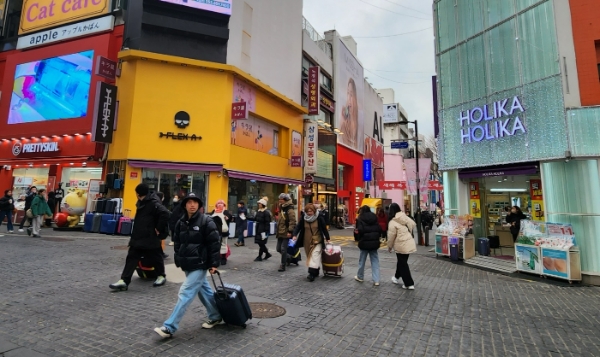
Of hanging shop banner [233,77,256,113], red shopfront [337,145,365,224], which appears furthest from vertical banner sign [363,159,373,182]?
hanging shop banner [233,77,256,113]

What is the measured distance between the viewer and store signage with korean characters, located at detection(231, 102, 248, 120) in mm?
17375

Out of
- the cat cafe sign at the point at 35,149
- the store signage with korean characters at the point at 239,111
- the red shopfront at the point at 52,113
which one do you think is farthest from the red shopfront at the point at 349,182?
the cat cafe sign at the point at 35,149

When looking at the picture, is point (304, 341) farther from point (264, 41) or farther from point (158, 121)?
point (264, 41)

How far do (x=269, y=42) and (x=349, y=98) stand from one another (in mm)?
14238

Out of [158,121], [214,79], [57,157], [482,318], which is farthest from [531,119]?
[57,157]

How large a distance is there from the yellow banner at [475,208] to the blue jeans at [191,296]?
11300 millimetres

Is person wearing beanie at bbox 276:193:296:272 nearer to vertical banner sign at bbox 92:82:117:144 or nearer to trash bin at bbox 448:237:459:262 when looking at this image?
trash bin at bbox 448:237:459:262

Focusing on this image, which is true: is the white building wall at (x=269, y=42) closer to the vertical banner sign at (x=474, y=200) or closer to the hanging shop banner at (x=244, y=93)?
the hanging shop banner at (x=244, y=93)

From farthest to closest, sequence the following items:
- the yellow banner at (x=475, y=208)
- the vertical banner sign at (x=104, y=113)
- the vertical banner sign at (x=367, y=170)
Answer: the vertical banner sign at (x=367, y=170) → the vertical banner sign at (x=104, y=113) → the yellow banner at (x=475, y=208)

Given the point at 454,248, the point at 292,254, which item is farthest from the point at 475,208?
the point at 292,254

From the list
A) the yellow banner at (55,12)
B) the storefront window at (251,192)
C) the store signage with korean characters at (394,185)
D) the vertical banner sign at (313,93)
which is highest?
the yellow banner at (55,12)

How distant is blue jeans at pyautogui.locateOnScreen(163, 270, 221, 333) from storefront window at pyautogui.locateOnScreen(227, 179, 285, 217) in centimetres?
1376

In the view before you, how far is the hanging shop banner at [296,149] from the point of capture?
23359mm

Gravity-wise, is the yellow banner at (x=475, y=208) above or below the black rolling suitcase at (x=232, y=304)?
above
